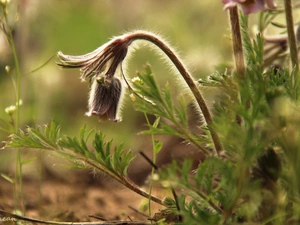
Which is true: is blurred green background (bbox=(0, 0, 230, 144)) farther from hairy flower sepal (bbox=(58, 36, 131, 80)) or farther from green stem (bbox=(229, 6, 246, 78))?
hairy flower sepal (bbox=(58, 36, 131, 80))

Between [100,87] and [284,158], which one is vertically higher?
[100,87]

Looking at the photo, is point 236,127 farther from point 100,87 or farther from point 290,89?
point 100,87

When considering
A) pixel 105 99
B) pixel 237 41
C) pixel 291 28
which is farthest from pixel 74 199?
pixel 291 28

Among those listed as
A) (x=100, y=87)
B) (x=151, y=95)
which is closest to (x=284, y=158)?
(x=151, y=95)

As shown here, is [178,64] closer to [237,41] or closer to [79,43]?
[237,41]

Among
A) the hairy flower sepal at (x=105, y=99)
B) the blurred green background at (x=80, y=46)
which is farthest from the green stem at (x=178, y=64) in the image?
the blurred green background at (x=80, y=46)

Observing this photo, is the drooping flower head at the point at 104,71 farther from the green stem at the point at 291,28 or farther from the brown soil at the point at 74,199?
the green stem at the point at 291,28

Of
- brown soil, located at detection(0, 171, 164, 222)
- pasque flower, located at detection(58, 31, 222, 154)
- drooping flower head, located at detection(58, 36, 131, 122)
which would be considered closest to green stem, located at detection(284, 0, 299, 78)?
pasque flower, located at detection(58, 31, 222, 154)
